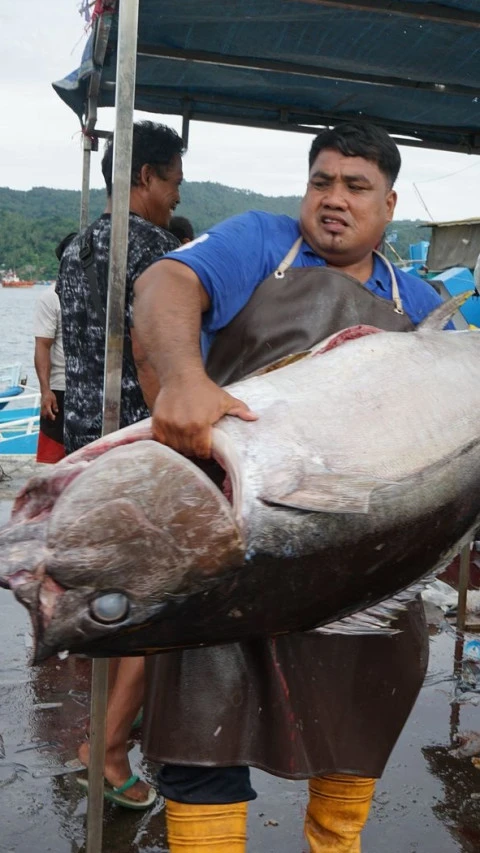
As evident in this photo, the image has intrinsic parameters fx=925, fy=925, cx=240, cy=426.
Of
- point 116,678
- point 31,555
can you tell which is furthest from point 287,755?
point 116,678

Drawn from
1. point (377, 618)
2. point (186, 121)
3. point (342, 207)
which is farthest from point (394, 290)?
point (186, 121)

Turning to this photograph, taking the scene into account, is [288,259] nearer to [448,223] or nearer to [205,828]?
[205,828]

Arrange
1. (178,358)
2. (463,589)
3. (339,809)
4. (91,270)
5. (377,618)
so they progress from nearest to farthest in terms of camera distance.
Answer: (178,358) < (377,618) < (339,809) < (91,270) < (463,589)

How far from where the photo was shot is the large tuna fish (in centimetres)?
186

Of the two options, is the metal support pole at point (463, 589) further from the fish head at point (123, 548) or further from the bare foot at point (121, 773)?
the fish head at point (123, 548)

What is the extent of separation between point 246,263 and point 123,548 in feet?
3.28

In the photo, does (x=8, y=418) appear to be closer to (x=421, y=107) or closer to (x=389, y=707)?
(x=421, y=107)

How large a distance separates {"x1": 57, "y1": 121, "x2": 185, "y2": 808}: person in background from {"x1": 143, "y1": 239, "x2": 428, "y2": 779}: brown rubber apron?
1033 mm

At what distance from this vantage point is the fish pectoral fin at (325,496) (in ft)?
6.36

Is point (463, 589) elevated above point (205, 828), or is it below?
below

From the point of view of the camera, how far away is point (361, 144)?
273 centimetres

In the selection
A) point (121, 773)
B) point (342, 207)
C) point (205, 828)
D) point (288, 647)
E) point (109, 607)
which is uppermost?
point (342, 207)

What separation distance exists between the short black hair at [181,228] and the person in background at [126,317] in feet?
4.72

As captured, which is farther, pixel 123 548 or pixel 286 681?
pixel 286 681
